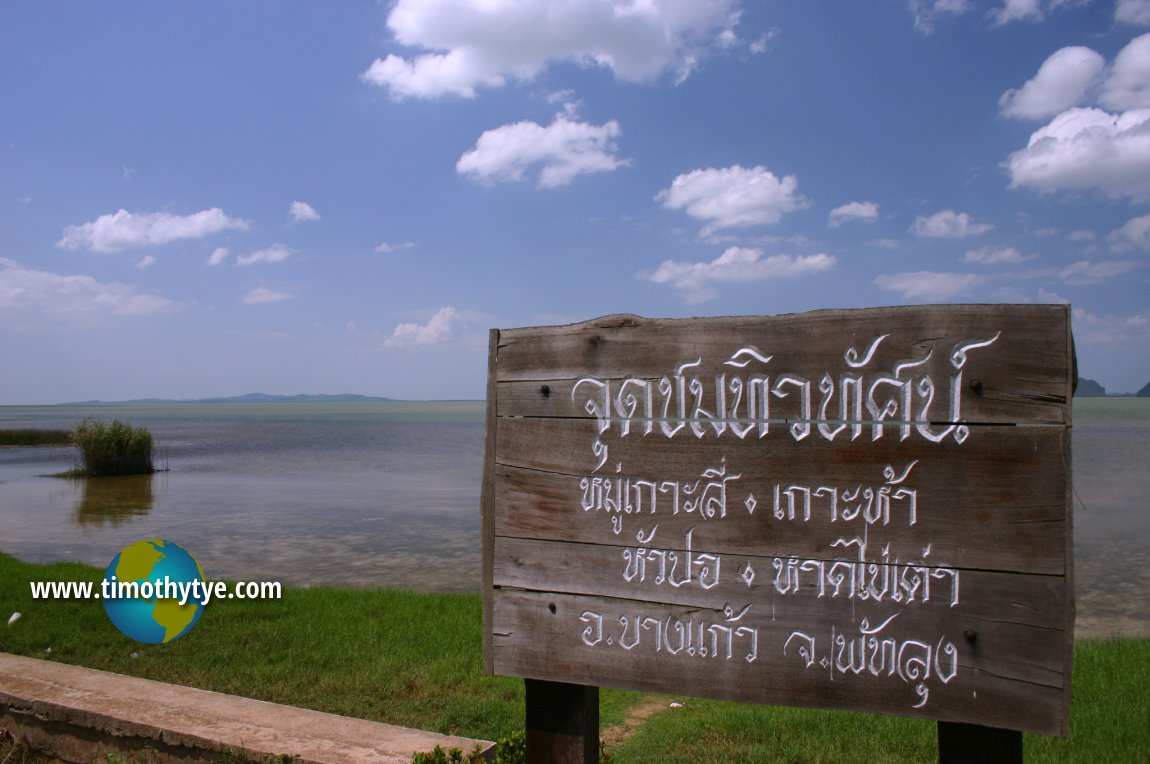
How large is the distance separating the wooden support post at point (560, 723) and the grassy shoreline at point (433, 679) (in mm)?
1548

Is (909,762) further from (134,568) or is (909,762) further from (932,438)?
(134,568)

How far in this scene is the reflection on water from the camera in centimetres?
1845

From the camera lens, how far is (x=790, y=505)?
2.45 meters

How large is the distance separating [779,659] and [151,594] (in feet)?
21.8

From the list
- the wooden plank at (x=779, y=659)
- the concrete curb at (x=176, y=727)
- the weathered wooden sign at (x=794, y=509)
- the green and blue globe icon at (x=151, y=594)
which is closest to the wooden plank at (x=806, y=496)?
the weathered wooden sign at (x=794, y=509)

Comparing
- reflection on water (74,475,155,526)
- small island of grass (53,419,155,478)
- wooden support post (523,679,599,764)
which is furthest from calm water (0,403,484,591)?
wooden support post (523,679,599,764)

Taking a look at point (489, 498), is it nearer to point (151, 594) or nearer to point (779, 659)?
point (779, 659)

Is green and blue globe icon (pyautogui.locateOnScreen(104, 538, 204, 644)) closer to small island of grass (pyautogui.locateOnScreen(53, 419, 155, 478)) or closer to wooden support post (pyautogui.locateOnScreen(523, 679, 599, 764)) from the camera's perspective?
wooden support post (pyautogui.locateOnScreen(523, 679, 599, 764))

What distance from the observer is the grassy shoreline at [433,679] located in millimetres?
4426

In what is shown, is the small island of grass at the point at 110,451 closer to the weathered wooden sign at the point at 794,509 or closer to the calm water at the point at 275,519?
the calm water at the point at 275,519

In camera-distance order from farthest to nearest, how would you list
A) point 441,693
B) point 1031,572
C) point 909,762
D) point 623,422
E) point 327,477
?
point 327,477 → point 441,693 → point 909,762 → point 623,422 → point 1031,572

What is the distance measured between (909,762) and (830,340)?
2906 millimetres

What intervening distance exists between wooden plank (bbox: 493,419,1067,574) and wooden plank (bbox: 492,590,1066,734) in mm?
229

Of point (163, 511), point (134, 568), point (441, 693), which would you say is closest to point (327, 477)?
point (163, 511)
